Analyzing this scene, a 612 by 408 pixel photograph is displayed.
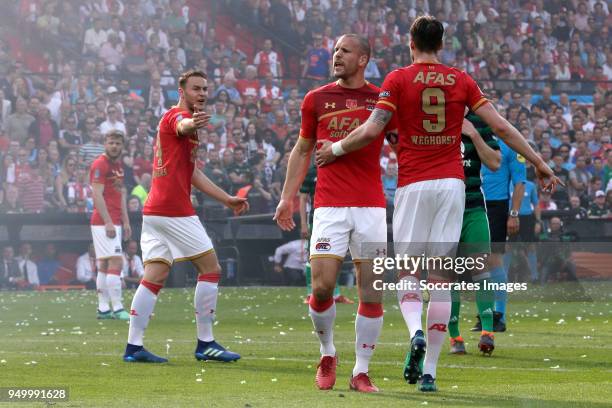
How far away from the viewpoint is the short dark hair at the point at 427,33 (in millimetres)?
8633

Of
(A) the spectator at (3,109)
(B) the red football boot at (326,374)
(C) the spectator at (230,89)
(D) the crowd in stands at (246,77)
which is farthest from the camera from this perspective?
(C) the spectator at (230,89)

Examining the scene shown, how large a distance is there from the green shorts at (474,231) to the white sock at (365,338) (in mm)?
2607

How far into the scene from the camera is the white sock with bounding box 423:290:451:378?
862 cm

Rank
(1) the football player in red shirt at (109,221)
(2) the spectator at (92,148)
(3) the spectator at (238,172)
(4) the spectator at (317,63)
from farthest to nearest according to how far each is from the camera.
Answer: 1. (4) the spectator at (317,63)
2. (2) the spectator at (92,148)
3. (3) the spectator at (238,172)
4. (1) the football player in red shirt at (109,221)

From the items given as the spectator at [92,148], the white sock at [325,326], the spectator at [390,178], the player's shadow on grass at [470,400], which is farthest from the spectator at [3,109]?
the player's shadow on grass at [470,400]

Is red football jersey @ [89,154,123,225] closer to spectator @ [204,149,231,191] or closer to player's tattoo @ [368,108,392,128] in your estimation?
spectator @ [204,149,231,191]

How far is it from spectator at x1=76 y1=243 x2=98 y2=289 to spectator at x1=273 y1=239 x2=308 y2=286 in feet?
11.4

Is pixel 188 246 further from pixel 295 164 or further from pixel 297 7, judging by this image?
pixel 297 7

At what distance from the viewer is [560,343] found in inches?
504

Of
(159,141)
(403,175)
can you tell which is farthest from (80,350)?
(403,175)

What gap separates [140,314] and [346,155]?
10.1ft

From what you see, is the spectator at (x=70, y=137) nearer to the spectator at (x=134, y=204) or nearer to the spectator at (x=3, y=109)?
the spectator at (x=3, y=109)

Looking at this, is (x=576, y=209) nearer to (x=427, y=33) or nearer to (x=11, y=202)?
(x=11, y=202)

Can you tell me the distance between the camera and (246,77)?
29969 mm
